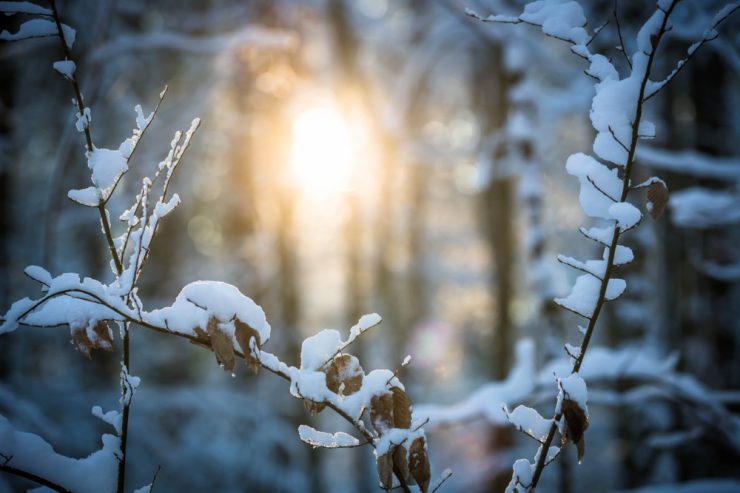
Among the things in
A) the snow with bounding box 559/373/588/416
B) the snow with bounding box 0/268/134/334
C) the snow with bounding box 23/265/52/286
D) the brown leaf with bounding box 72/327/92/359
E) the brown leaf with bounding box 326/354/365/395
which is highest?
the snow with bounding box 23/265/52/286

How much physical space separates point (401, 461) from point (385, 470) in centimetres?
5

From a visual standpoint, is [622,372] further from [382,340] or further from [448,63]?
[382,340]

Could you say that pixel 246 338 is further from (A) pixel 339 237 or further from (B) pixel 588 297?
(A) pixel 339 237

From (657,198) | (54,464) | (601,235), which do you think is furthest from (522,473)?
(54,464)

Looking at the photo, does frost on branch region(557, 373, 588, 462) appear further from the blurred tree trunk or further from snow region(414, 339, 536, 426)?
the blurred tree trunk

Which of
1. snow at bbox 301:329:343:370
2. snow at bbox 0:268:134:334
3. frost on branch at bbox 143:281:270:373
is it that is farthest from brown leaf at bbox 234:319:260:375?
snow at bbox 0:268:134:334

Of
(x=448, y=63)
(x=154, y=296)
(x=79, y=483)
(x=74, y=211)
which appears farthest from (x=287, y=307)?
(x=448, y=63)

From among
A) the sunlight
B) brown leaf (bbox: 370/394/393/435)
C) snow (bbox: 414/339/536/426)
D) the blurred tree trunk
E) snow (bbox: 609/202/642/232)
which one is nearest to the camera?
snow (bbox: 609/202/642/232)

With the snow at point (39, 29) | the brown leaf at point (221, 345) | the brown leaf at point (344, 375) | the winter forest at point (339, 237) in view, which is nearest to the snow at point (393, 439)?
the winter forest at point (339, 237)

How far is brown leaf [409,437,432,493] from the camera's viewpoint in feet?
2.89

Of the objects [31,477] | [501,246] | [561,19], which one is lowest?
[31,477]

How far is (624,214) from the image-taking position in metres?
0.80

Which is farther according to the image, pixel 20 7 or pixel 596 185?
pixel 20 7

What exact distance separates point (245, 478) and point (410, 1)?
7.21 metres
